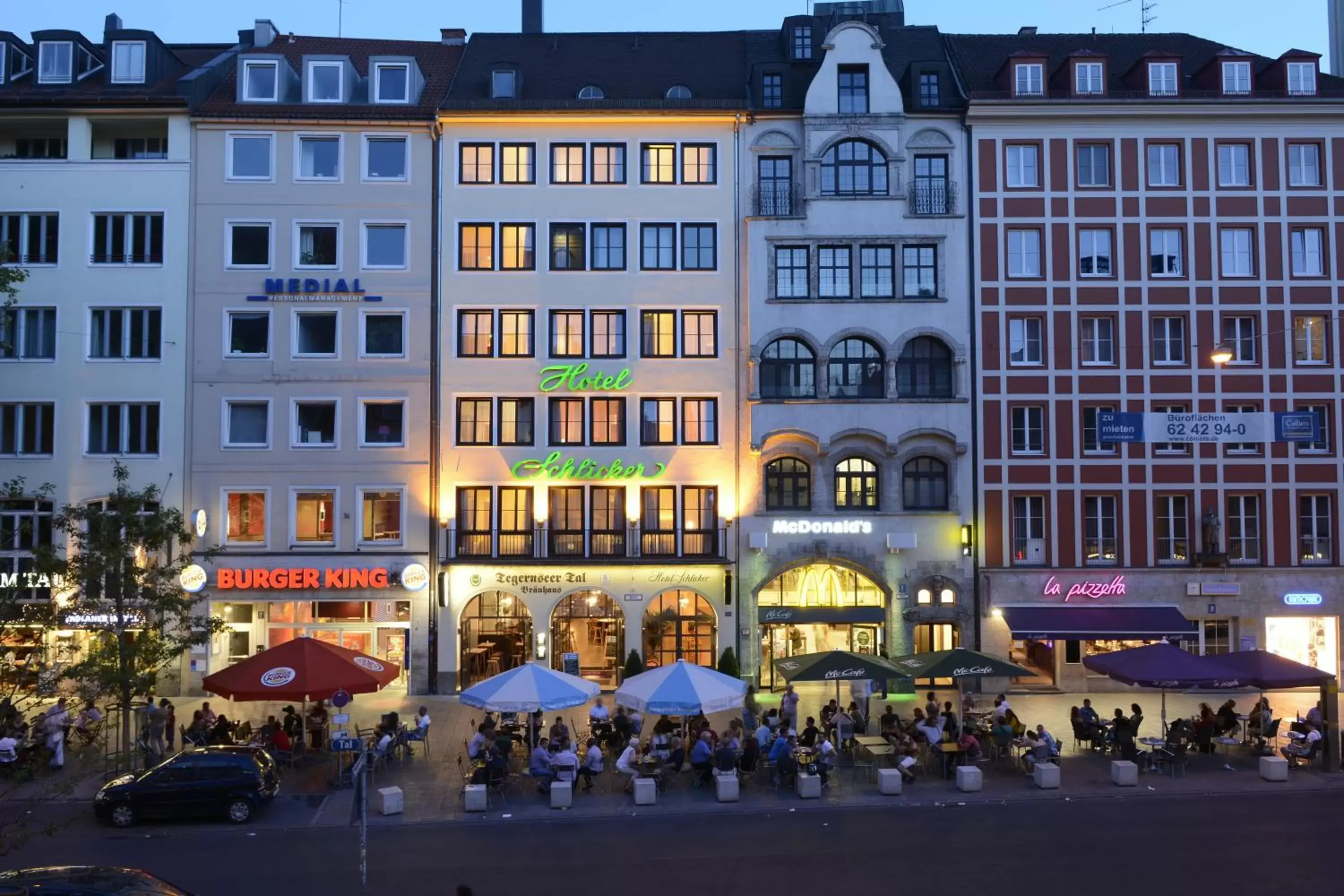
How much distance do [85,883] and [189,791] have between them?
27.4 feet

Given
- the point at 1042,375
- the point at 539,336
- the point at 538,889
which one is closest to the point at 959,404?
the point at 1042,375

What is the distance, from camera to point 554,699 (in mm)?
23203

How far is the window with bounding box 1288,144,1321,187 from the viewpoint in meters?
36.0

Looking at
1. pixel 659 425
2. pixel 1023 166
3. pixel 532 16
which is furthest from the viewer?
pixel 532 16

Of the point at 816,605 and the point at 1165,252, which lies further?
the point at 1165,252

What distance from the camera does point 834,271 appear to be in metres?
36.1

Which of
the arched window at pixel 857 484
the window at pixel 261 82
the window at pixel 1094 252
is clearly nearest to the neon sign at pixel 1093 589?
the arched window at pixel 857 484

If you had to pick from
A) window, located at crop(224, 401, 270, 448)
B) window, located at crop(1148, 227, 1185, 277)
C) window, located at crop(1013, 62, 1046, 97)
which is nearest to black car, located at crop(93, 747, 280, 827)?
window, located at crop(224, 401, 270, 448)

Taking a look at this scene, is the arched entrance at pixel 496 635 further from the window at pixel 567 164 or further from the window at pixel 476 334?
the window at pixel 567 164

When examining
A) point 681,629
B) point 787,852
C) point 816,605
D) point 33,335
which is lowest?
point 787,852

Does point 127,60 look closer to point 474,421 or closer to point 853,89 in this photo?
point 474,421

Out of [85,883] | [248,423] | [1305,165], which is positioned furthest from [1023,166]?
[85,883]

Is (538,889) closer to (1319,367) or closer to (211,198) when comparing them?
(211,198)

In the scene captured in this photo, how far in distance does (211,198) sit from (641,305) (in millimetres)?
14280
